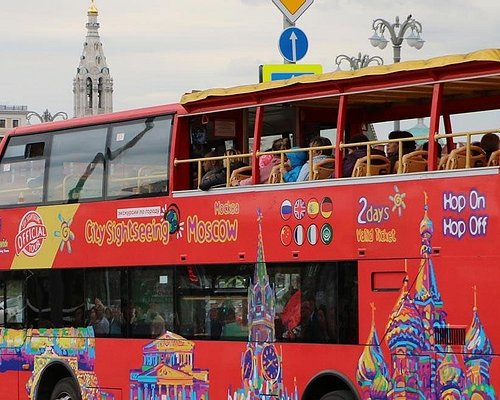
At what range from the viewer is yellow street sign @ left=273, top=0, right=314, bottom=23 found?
755 inches

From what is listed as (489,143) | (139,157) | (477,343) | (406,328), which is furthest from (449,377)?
(139,157)

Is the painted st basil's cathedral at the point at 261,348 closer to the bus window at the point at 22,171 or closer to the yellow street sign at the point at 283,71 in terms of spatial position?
the yellow street sign at the point at 283,71

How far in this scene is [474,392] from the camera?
12.3 meters

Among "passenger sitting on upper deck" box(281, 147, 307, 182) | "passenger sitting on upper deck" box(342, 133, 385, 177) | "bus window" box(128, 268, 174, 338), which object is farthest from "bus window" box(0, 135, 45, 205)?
"passenger sitting on upper deck" box(342, 133, 385, 177)

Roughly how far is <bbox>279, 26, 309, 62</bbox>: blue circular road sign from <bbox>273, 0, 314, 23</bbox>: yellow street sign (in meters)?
0.16

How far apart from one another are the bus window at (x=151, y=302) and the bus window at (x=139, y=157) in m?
0.93

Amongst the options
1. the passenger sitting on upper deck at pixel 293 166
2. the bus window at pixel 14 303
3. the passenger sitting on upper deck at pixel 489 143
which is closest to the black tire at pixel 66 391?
the bus window at pixel 14 303

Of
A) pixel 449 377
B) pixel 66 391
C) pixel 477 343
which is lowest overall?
pixel 66 391

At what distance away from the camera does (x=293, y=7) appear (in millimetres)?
19250

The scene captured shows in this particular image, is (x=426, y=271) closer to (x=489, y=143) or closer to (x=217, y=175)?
(x=489, y=143)

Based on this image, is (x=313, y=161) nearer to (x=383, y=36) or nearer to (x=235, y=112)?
(x=235, y=112)

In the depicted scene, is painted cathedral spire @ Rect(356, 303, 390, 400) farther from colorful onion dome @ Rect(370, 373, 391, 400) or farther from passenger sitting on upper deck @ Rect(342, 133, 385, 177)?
passenger sitting on upper deck @ Rect(342, 133, 385, 177)

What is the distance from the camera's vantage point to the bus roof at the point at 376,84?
12672 mm

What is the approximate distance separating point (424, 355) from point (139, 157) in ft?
16.9
